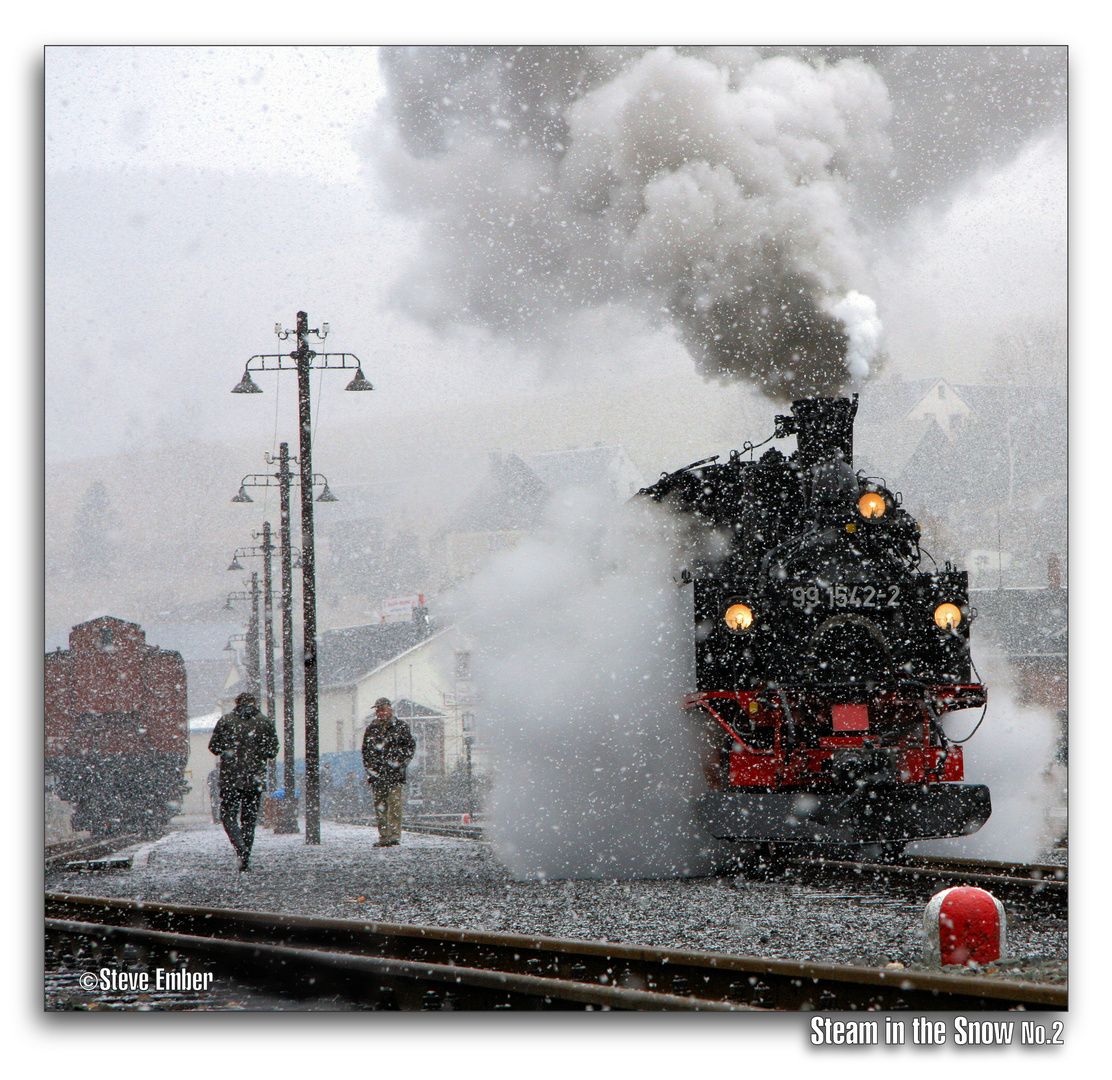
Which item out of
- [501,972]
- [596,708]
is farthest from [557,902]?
[501,972]

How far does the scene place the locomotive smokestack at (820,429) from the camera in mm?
6465

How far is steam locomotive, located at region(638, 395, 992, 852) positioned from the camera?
563 centimetres

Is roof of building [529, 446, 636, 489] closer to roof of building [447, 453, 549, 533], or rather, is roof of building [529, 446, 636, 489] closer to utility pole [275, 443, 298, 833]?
roof of building [447, 453, 549, 533]

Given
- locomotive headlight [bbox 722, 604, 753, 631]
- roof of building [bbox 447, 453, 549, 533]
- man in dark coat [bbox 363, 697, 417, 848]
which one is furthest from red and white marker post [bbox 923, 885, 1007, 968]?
roof of building [bbox 447, 453, 549, 533]

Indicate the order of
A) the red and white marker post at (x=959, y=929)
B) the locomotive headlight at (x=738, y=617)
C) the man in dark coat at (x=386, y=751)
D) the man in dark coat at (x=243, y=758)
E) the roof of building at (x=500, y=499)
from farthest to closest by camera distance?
1. the roof of building at (x=500, y=499)
2. the man in dark coat at (x=386, y=751)
3. the man in dark coat at (x=243, y=758)
4. the locomotive headlight at (x=738, y=617)
5. the red and white marker post at (x=959, y=929)

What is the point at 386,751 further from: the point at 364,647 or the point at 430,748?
the point at 364,647

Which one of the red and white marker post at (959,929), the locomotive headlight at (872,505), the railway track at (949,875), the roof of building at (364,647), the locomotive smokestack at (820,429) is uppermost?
the locomotive smokestack at (820,429)

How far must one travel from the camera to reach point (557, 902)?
564 cm

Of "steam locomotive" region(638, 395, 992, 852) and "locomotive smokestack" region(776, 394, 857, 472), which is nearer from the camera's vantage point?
"steam locomotive" region(638, 395, 992, 852)

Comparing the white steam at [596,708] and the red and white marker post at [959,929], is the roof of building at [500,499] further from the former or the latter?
the red and white marker post at [959,929]

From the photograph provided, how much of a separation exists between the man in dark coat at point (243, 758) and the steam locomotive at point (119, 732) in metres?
2.79

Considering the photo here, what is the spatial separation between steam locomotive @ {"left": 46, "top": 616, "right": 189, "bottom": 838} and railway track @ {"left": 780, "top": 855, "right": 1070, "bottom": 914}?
6290mm

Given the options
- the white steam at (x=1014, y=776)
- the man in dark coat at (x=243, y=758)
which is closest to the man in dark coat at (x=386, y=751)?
the man in dark coat at (x=243, y=758)
